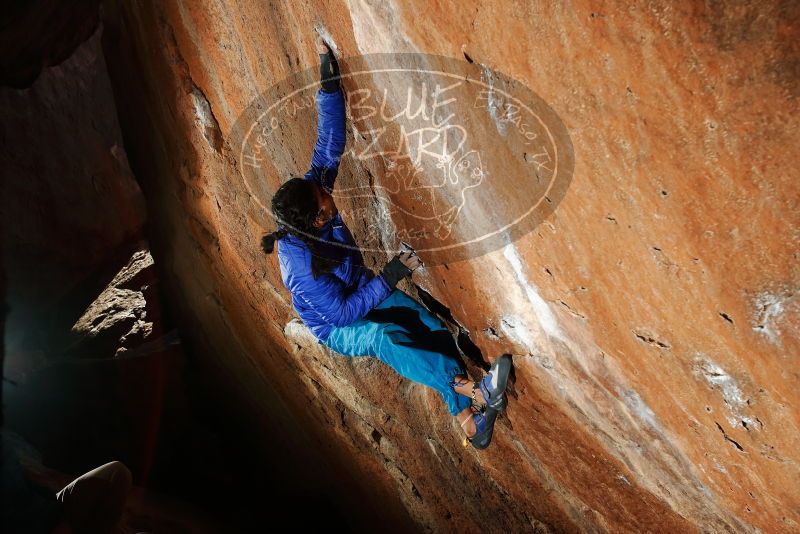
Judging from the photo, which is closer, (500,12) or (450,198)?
(500,12)

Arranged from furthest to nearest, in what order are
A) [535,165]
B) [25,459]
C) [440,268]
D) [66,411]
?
[66,411], [25,459], [440,268], [535,165]

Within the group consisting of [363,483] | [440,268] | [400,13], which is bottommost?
[363,483]

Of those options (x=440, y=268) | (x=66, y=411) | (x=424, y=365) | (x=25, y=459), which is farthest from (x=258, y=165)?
(x=66, y=411)

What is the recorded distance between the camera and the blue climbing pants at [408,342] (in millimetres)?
3225

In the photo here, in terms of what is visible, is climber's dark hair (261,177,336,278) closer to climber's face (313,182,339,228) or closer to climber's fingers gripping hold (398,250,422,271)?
climber's face (313,182,339,228)

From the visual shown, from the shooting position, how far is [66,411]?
8242mm

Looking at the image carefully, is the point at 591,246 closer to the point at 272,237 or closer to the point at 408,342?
the point at 408,342

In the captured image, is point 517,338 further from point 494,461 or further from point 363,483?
point 363,483

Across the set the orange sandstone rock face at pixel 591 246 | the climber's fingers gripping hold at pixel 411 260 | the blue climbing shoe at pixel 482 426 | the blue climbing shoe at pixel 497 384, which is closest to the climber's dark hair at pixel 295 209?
the orange sandstone rock face at pixel 591 246

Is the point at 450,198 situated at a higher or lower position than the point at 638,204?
higher

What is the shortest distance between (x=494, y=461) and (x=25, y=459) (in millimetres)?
6211

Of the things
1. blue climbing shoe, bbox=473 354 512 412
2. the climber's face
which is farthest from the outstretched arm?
blue climbing shoe, bbox=473 354 512 412

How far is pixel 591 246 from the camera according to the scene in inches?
84.3

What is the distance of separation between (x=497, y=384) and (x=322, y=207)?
1.47 metres
